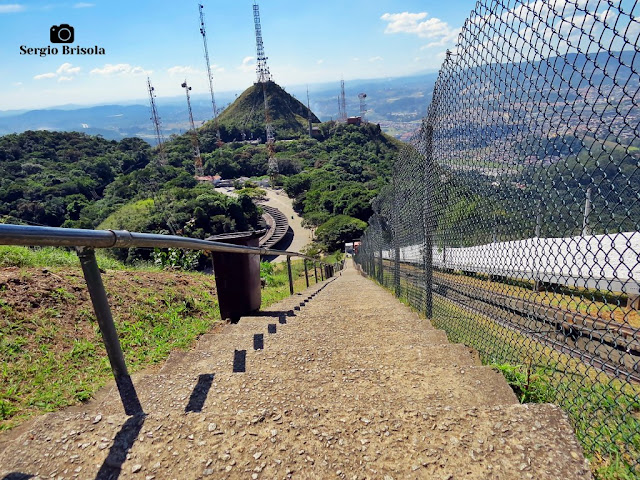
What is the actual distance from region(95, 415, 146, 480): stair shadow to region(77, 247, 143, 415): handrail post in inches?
9.3

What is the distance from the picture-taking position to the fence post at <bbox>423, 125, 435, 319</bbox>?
→ 3687 mm

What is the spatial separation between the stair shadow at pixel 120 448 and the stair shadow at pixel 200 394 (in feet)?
1.02

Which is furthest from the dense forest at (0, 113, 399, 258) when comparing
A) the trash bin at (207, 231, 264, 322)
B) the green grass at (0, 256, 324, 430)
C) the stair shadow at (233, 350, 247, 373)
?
the stair shadow at (233, 350, 247, 373)

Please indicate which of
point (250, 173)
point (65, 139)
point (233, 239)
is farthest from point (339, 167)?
point (233, 239)

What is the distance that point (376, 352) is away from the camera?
2541 millimetres

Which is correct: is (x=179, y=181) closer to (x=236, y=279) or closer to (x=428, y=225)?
(x=236, y=279)

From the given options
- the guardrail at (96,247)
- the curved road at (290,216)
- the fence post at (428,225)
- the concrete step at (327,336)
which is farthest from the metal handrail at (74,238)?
the curved road at (290,216)

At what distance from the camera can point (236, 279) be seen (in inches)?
141

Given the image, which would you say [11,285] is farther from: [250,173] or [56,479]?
[250,173]

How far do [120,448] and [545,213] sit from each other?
2206 mm

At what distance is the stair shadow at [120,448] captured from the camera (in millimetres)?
1239

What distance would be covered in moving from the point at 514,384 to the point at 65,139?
8277 centimetres

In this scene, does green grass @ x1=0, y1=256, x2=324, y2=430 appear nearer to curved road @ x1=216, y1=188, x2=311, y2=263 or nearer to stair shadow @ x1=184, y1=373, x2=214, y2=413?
stair shadow @ x1=184, y1=373, x2=214, y2=413

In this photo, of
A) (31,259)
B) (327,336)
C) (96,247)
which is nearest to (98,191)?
(31,259)
